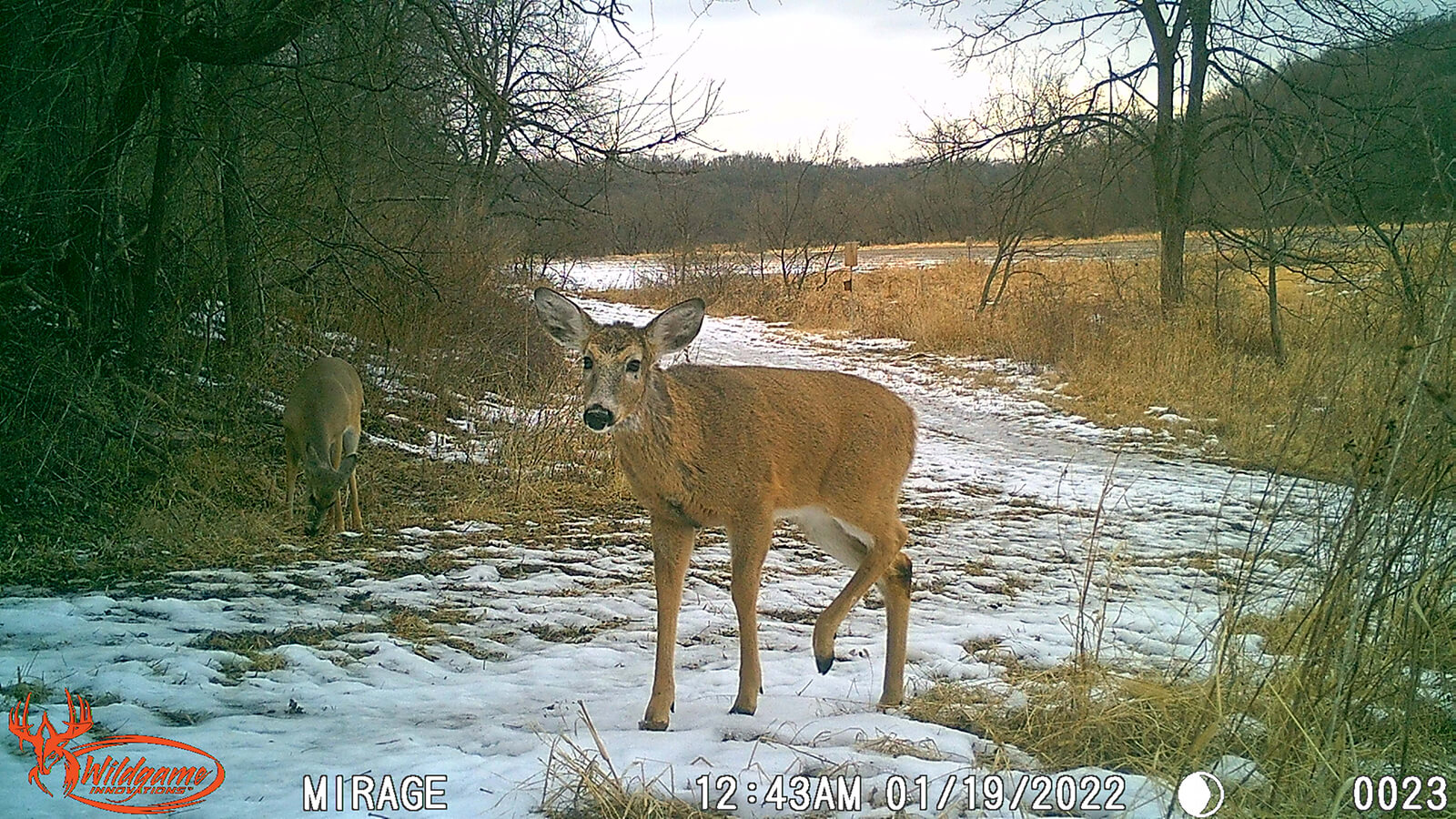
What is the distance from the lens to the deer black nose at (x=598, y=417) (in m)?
3.87

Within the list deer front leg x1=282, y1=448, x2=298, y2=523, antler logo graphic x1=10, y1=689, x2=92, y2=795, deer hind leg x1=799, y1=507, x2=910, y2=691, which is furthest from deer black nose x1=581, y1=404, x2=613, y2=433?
deer front leg x1=282, y1=448, x2=298, y2=523

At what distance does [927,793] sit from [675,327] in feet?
7.32

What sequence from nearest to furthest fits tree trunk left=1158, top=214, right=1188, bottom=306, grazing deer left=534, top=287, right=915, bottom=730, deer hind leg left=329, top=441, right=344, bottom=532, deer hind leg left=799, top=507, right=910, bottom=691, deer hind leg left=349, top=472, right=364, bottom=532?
grazing deer left=534, top=287, right=915, bottom=730, deer hind leg left=799, top=507, right=910, bottom=691, deer hind leg left=329, top=441, right=344, bottom=532, deer hind leg left=349, top=472, right=364, bottom=532, tree trunk left=1158, top=214, right=1188, bottom=306

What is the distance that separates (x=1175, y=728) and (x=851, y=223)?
1919 cm

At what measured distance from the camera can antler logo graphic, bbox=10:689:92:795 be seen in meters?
2.92

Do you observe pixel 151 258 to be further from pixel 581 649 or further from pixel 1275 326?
pixel 1275 326

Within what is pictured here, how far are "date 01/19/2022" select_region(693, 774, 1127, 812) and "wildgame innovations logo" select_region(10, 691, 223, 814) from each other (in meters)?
1.46

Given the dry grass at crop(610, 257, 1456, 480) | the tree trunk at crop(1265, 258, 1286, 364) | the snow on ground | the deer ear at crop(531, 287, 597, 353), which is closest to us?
the snow on ground

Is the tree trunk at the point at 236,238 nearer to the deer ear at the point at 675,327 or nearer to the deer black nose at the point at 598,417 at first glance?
the deer ear at the point at 675,327

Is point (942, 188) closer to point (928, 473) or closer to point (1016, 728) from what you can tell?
point (928, 473)

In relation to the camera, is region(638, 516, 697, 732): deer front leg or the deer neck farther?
the deer neck

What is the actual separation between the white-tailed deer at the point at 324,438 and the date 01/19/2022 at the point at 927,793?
179 inches

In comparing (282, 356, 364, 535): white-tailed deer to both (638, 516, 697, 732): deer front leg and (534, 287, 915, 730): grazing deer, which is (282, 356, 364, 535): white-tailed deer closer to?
(534, 287, 915, 730): grazing deer

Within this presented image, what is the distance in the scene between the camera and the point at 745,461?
4188 mm
